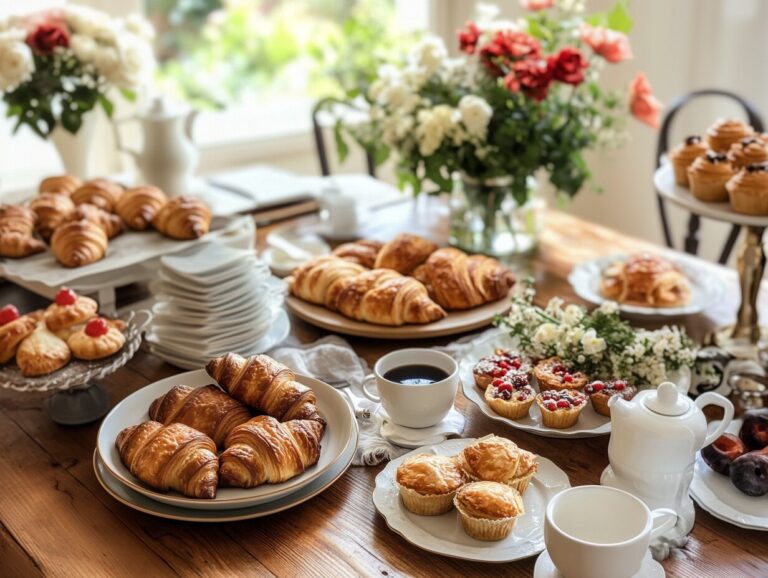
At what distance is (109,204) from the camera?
6.23ft

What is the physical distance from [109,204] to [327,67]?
204 cm

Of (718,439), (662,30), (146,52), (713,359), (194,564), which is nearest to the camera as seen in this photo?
(194,564)

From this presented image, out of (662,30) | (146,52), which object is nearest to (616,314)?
(146,52)

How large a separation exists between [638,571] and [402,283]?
0.75 m

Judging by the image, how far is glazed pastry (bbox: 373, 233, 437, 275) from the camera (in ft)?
5.78

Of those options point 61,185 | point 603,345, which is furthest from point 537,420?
point 61,185

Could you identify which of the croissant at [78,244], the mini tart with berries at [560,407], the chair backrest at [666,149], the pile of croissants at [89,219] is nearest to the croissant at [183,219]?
the pile of croissants at [89,219]

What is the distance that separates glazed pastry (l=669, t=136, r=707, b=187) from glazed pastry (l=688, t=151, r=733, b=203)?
0.06 m

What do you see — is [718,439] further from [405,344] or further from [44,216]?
[44,216]

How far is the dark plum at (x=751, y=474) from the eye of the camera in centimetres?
115

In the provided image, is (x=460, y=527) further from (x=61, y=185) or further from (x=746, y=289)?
(x=61, y=185)

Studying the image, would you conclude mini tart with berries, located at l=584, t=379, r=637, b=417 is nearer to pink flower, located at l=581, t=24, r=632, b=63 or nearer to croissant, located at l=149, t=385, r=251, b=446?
croissant, located at l=149, t=385, r=251, b=446

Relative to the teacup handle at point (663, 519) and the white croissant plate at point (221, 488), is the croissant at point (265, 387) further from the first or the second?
the teacup handle at point (663, 519)

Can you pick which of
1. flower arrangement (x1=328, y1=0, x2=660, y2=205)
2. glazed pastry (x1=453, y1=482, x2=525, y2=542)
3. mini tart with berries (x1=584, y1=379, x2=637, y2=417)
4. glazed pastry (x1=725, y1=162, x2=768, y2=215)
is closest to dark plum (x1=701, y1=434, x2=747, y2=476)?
mini tart with berries (x1=584, y1=379, x2=637, y2=417)
